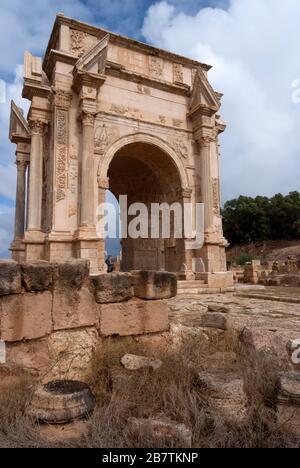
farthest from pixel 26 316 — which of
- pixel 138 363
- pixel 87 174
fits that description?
pixel 87 174

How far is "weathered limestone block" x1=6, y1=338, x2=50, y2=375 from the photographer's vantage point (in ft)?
9.93

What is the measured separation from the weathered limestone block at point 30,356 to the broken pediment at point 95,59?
8.70m

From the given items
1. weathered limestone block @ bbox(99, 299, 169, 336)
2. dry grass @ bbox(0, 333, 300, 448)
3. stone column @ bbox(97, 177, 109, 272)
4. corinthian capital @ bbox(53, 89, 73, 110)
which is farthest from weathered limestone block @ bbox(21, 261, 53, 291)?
corinthian capital @ bbox(53, 89, 73, 110)

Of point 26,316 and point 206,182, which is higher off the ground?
point 206,182

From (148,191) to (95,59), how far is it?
18.5 ft

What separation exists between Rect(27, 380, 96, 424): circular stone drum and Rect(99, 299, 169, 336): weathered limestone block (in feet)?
Answer: 3.69

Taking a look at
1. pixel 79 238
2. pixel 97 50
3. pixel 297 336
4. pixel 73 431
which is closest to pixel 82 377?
pixel 73 431

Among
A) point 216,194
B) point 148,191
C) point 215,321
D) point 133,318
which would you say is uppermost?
point 148,191

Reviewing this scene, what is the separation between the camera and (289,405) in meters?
2.29

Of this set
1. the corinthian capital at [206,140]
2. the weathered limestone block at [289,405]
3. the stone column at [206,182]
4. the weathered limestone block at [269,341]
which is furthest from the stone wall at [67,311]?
the corinthian capital at [206,140]

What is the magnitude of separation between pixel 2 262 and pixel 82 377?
135 centimetres

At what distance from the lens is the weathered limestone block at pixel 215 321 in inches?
170

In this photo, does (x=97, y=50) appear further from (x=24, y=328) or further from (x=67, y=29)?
(x=24, y=328)

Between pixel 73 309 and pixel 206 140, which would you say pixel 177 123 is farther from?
pixel 73 309
